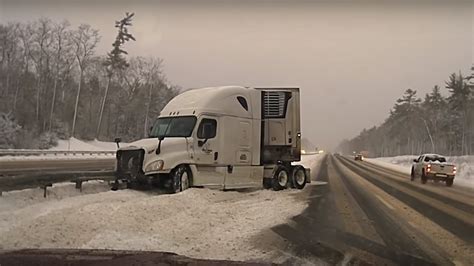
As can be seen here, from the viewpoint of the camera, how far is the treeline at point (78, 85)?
8488 mm

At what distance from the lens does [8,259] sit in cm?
478

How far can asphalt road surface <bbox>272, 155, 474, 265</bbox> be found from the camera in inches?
249

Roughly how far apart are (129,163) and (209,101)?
2762mm

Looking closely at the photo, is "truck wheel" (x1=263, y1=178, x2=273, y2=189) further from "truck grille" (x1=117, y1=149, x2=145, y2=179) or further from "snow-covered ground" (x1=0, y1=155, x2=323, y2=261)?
"truck grille" (x1=117, y1=149, x2=145, y2=179)

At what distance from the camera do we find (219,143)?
1322 centimetres

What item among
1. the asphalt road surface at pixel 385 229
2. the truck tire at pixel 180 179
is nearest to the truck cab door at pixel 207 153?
the truck tire at pixel 180 179

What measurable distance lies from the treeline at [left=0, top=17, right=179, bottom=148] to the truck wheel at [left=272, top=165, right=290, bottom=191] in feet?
14.7

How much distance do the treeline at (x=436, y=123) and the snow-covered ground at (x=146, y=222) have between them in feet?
10.1

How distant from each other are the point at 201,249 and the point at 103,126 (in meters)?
7.10

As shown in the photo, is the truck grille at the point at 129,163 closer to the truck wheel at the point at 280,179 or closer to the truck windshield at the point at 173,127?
the truck windshield at the point at 173,127

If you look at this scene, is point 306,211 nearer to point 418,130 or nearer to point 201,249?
point 418,130

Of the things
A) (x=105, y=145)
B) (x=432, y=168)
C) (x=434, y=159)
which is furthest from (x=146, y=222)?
(x=432, y=168)

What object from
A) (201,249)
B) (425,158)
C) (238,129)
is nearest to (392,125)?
(425,158)

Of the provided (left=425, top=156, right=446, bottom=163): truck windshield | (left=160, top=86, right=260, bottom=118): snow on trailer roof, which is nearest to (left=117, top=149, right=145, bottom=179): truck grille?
(left=160, top=86, right=260, bottom=118): snow on trailer roof
